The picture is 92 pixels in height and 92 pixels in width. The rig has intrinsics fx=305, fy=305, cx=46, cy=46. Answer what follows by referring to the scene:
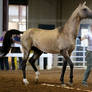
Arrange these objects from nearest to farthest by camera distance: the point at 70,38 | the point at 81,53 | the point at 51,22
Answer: the point at 70,38 < the point at 81,53 < the point at 51,22

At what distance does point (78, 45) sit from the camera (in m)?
15.2

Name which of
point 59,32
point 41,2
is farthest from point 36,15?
point 59,32

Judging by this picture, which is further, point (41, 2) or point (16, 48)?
point (41, 2)

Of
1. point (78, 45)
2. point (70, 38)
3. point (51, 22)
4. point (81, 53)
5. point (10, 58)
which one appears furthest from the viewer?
point (51, 22)

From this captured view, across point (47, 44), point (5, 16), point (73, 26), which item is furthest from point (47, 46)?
point (5, 16)

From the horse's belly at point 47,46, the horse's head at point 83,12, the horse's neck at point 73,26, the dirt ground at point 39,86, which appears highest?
the horse's head at point 83,12

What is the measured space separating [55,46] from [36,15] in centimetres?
1605

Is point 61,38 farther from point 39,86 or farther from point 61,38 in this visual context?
point 39,86

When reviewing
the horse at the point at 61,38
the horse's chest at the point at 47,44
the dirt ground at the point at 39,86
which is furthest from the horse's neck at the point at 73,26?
the dirt ground at the point at 39,86

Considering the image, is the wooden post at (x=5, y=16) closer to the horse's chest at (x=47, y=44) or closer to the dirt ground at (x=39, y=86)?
the dirt ground at (x=39, y=86)

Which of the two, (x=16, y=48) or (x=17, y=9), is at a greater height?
(x=17, y=9)

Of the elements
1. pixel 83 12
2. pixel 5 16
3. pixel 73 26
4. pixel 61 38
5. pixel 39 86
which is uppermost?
pixel 5 16

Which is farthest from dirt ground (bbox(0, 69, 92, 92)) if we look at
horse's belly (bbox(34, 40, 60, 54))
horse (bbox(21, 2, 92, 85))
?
horse's belly (bbox(34, 40, 60, 54))

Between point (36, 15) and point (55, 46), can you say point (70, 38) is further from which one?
point (36, 15)
